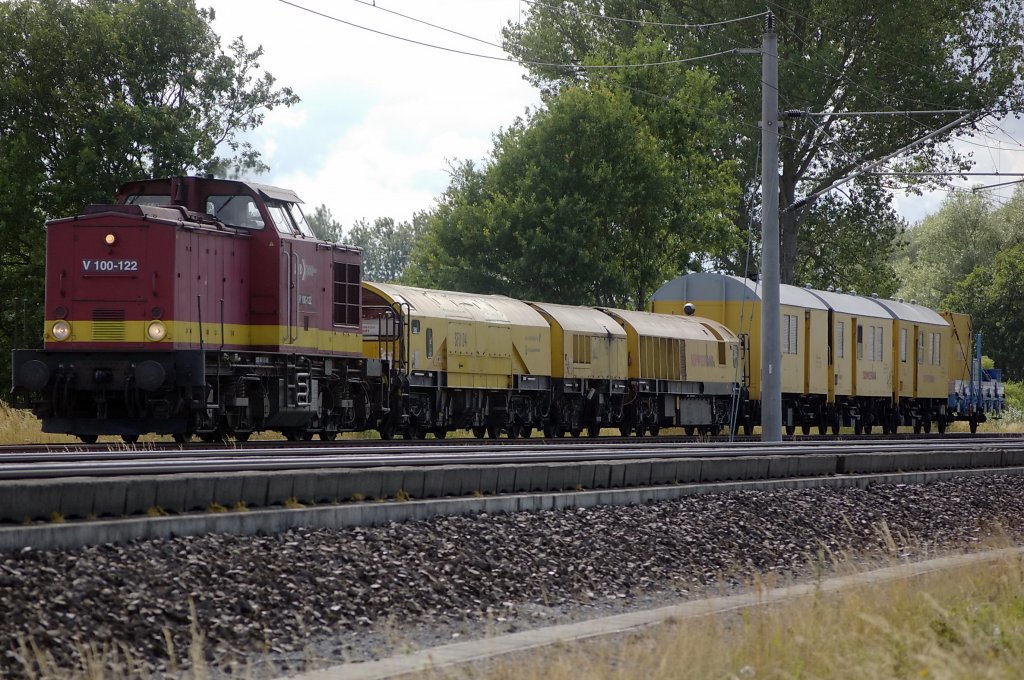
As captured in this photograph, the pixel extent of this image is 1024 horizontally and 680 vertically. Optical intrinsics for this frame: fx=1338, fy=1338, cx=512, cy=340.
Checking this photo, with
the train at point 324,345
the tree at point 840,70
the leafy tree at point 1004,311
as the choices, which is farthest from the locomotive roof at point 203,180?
the leafy tree at point 1004,311

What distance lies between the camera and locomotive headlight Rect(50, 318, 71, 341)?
18594mm

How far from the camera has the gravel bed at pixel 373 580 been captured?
7.62m

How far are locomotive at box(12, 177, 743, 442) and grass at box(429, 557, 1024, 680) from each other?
1092 cm

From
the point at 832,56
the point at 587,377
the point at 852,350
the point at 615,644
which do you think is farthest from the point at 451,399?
the point at 832,56

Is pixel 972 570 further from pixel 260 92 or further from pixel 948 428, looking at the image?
pixel 948 428

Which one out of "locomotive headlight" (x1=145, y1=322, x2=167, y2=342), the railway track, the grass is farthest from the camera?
"locomotive headlight" (x1=145, y1=322, x2=167, y2=342)

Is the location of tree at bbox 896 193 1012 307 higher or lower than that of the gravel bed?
higher

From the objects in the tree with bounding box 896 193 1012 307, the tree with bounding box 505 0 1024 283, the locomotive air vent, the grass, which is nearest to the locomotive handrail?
the locomotive air vent

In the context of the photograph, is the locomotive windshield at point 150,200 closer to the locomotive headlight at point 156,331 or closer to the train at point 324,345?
the train at point 324,345

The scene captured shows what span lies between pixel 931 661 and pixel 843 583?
4.41 metres

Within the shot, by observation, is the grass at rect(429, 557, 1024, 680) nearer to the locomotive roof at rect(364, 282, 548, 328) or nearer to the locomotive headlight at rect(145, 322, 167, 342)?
the locomotive headlight at rect(145, 322, 167, 342)

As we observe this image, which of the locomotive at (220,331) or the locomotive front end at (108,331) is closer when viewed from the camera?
the locomotive front end at (108,331)

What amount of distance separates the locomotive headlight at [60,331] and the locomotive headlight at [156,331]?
1160mm

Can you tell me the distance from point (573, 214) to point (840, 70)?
18861 mm
